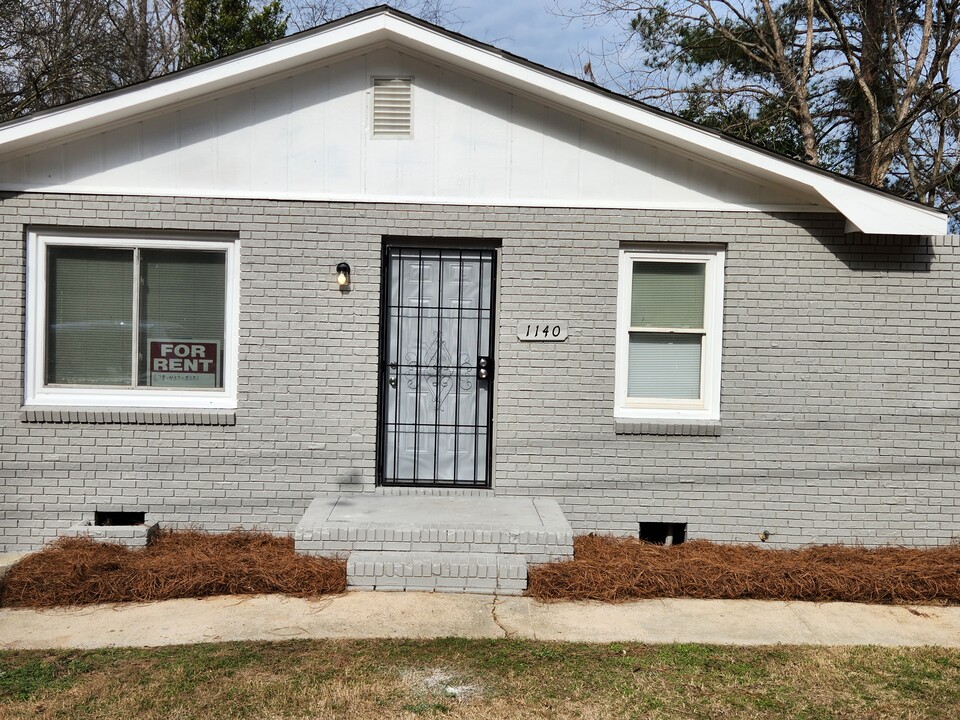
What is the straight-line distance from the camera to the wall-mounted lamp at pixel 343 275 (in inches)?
279

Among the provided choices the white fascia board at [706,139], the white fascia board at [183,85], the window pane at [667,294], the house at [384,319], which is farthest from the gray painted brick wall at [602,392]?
the white fascia board at [183,85]

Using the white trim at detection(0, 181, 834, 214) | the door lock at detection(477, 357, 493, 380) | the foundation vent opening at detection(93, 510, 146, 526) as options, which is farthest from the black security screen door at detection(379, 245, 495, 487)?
the foundation vent opening at detection(93, 510, 146, 526)

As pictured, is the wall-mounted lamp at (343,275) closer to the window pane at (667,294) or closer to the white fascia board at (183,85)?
the white fascia board at (183,85)

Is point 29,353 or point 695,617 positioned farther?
point 29,353

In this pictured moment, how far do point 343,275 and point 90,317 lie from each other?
221cm

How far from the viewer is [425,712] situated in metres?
4.29

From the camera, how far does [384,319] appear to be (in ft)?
24.1

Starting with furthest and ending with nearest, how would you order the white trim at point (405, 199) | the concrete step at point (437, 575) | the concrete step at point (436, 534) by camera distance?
1. the white trim at point (405, 199)
2. the concrete step at point (436, 534)
3. the concrete step at point (437, 575)

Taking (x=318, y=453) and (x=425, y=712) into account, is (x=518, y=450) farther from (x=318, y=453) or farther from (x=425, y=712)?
(x=425, y=712)

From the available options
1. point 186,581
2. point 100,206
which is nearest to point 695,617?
point 186,581

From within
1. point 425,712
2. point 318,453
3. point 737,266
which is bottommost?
point 425,712

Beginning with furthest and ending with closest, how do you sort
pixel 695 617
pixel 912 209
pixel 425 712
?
pixel 912 209
pixel 695 617
pixel 425 712

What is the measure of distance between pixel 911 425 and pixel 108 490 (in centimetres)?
681

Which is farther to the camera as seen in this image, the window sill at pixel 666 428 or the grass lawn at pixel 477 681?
the window sill at pixel 666 428
